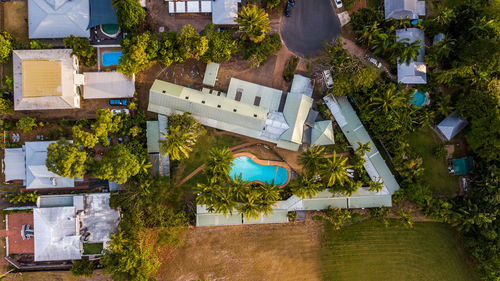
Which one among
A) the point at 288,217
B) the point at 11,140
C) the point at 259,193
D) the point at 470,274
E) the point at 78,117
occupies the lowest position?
the point at 470,274

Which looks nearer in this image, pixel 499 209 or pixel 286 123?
pixel 499 209

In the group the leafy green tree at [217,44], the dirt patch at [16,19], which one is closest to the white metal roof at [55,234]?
the dirt patch at [16,19]

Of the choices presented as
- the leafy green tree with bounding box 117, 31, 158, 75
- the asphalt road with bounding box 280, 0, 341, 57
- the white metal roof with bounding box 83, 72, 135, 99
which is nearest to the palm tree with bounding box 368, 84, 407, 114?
the asphalt road with bounding box 280, 0, 341, 57

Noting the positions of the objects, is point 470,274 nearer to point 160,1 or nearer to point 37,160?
point 160,1

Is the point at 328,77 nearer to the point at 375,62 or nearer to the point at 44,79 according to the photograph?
the point at 375,62

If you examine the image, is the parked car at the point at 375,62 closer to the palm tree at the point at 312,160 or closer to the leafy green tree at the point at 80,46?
the palm tree at the point at 312,160

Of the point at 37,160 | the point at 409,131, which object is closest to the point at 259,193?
the point at 409,131
